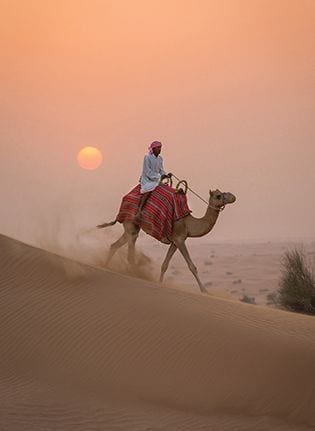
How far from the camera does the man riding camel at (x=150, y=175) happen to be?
15414mm

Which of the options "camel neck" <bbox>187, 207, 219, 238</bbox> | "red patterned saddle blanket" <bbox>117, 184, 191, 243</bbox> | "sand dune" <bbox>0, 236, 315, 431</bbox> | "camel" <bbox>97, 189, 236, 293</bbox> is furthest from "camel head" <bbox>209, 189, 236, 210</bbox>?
"sand dune" <bbox>0, 236, 315, 431</bbox>

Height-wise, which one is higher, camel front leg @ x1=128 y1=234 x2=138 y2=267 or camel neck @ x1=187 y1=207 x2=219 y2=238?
camel neck @ x1=187 y1=207 x2=219 y2=238

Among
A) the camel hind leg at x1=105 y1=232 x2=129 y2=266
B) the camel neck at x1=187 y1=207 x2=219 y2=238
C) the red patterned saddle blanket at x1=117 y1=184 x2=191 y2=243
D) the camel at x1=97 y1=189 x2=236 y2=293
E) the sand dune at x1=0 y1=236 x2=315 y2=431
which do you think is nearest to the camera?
the sand dune at x1=0 y1=236 x2=315 y2=431

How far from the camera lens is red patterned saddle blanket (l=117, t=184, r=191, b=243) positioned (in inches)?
603

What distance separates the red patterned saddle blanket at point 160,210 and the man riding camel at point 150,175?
0.27ft

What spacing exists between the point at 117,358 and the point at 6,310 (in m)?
1.94

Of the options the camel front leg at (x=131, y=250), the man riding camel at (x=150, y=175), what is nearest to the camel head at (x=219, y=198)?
the man riding camel at (x=150, y=175)

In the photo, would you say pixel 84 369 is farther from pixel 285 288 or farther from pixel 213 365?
pixel 285 288

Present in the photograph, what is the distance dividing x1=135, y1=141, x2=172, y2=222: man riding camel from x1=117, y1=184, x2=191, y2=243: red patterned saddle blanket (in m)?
0.08

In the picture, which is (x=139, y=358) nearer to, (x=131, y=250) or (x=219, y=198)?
(x=131, y=250)

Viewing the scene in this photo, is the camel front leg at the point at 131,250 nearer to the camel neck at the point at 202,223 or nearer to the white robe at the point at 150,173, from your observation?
the white robe at the point at 150,173

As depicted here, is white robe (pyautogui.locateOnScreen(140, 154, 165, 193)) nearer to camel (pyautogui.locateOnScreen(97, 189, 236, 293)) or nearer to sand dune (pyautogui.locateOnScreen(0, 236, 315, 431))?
camel (pyautogui.locateOnScreen(97, 189, 236, 293))

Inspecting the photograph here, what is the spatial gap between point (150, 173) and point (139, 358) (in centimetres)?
636

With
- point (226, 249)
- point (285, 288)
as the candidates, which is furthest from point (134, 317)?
point (226, 249)
